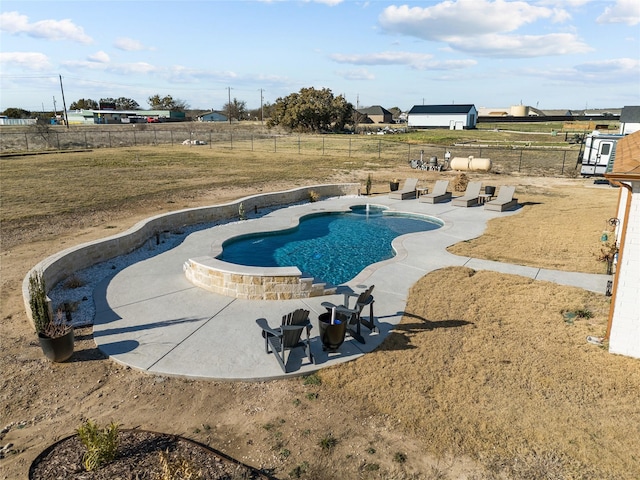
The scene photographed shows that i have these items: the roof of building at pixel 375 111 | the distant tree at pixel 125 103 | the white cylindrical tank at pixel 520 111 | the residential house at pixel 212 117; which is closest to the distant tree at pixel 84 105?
the distant tree at pixel 125 103

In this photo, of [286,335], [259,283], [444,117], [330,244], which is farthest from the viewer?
[444,117]

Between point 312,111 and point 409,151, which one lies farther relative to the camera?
point 312,111

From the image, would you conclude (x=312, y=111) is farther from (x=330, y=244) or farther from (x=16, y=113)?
(x=16, y=113)

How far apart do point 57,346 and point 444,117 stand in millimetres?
98503

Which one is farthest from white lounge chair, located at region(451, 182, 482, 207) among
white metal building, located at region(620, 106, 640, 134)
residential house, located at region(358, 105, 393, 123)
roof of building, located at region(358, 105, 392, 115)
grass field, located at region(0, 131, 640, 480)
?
roof of building, located at region(358, 105, 392, 115)

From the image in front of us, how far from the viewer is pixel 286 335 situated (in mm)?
7215

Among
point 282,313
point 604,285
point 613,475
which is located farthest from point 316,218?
point 613,475

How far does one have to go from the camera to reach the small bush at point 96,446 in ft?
16.9

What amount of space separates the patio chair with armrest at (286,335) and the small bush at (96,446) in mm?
2747

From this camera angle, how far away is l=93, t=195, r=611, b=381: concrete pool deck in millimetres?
7426

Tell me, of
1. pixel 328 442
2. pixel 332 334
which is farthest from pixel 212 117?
pixel 328 442

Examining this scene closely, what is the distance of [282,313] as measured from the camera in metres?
9.18

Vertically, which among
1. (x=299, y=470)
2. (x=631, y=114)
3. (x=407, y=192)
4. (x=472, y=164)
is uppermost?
(x=631, y=114)

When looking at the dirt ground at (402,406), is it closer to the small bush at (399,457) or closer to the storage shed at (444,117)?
the small bush at (399,457)
